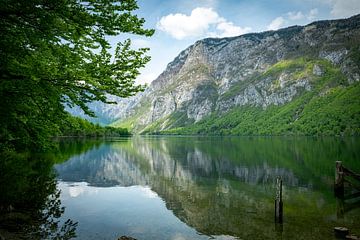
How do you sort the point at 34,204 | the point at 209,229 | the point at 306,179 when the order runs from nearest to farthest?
the point at 209,229, the point at 34,204, the point at 306,179

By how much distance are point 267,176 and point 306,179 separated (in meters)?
6.23

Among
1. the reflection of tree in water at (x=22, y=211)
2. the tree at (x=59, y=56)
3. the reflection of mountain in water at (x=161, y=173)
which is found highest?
the tree at (x=59, y=56)

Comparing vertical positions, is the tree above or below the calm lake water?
above

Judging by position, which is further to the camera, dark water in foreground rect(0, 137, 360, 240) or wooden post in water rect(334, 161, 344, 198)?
wooden post in water rect(334, 161, 344, 198)

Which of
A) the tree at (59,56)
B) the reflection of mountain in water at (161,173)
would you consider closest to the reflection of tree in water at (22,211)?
the tree at (59,56)

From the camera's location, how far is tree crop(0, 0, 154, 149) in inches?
451

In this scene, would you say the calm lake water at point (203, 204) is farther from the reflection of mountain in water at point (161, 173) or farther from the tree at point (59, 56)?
the tree at point (59, 56)

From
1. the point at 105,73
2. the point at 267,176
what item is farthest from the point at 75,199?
the point at 267,176

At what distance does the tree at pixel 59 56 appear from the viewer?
37.6 feet

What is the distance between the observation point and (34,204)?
93.9ft

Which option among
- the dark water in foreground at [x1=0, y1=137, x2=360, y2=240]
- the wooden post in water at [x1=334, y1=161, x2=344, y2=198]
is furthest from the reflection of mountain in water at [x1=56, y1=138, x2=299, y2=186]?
the wooden post in water at [x1=334, y1=161, x2=344, y2=198]

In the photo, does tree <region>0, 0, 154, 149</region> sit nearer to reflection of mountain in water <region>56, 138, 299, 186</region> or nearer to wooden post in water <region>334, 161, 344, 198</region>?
wooden post in water <region>334, 161, 344, 198</region>

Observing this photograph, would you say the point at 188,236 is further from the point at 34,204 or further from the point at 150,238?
the point at 34,204

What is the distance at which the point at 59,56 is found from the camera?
12625mm
